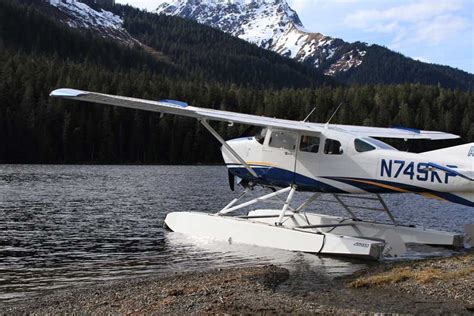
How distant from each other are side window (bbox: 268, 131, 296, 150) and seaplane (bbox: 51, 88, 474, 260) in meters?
0.03

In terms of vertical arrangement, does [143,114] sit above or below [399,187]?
above

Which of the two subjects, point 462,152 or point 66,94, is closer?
point 66,94

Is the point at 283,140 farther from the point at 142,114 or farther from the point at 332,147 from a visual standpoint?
the point at 142,114

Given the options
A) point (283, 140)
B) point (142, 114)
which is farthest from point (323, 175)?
point (142, 114)

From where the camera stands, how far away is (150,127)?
291ft

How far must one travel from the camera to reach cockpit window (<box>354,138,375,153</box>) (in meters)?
15.5

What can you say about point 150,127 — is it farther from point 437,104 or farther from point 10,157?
point 437,104

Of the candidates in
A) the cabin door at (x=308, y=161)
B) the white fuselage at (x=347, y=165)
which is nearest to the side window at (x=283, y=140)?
the white fuselage at (x=347, y=165)

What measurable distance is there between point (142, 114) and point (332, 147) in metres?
74.6

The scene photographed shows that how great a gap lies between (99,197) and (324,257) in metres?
18.9

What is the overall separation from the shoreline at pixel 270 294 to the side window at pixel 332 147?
406cm

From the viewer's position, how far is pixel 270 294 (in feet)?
34.1

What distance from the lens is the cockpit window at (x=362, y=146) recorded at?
1547cm

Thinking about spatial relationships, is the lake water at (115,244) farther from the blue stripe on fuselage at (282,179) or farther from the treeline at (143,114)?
the treeline at (143,114)
